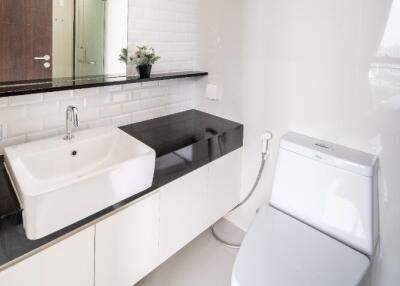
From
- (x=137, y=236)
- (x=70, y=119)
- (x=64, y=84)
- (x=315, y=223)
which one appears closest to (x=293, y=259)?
(x=315, y=223)

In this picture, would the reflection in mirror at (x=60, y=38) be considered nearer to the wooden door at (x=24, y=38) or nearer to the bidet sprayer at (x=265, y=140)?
the wooden door at (x=24, y=38)

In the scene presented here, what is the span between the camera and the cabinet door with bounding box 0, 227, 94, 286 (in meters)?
0.88

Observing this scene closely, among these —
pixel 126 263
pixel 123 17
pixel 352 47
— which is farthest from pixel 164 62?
pixel 126 263

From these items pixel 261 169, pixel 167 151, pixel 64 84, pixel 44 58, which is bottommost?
pixel 261 169

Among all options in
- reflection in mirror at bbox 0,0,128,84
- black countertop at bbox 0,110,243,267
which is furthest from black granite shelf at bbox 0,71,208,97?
black countertop at bbox 0,110,243,267

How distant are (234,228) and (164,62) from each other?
1213mm

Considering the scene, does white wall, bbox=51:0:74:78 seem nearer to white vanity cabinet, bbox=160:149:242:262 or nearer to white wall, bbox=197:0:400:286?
white vanity cabinet, bbox=160:149:242:262

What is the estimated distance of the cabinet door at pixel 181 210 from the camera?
1360mm

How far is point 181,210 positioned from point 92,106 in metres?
0.70

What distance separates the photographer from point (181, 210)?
1.46m

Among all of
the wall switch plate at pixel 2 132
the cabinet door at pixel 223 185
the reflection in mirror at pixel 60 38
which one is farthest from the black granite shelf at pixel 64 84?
the cabinet door at pixel 223 185

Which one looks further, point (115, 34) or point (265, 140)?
point (265, 140)

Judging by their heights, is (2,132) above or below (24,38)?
below

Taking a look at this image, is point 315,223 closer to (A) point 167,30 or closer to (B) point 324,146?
(B) point 324,146
